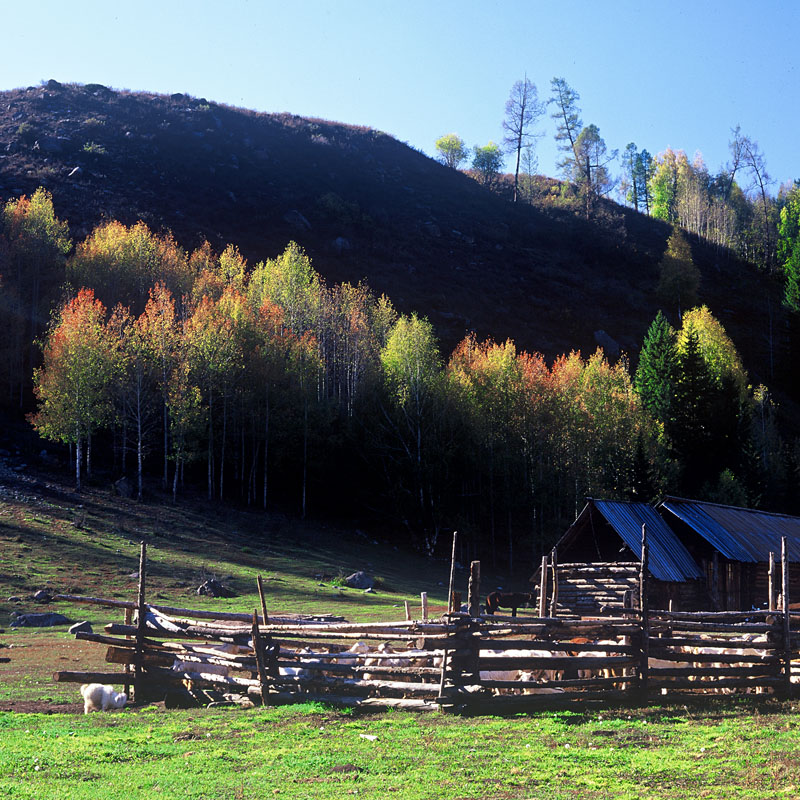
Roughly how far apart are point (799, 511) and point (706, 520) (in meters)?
36.8

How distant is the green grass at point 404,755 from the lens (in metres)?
9.89

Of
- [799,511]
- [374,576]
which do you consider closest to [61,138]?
[374,576]

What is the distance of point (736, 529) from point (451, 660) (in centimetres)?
2644

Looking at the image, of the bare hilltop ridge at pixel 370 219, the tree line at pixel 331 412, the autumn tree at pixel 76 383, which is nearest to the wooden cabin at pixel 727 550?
the tree line at pixel 331 412

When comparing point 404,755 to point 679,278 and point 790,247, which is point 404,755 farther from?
point 790,247

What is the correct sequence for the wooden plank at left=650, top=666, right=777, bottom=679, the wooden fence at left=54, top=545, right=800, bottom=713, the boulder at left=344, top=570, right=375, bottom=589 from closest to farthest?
1. the wooden fence at left=54, top=545, right=800, bottom=713
2. the wooden plank at left=650, top=666, right=777, bottom=679
3. the boulder at left=344, top=570, right=375, bottom=589

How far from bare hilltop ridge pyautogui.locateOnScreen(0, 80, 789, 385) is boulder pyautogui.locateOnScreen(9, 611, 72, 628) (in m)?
70.1

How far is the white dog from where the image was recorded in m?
16.2

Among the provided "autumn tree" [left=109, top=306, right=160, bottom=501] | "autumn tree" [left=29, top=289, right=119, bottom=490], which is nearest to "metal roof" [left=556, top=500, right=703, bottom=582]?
"autumn tree" [left=109, top=306, right=160, bottom=501]

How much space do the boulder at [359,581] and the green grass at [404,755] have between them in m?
26.5

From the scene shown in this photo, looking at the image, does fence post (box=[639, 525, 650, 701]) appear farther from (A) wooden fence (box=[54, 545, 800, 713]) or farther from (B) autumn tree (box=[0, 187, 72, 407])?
(B) autumn tree (box=[0, 187, 72, 407])

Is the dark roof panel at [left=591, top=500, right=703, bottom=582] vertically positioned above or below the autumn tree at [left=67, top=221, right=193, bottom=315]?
below

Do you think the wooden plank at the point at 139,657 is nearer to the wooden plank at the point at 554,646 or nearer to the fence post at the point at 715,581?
the wooden plank at the point at 554,646

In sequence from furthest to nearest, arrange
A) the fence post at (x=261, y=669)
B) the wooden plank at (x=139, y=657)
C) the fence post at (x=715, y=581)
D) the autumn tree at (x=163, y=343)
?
the autumn tree at (x=163, y=343) < the fence post at (x=715, y=581) < the wooden plank at (x=139, y=657) < the fence post at (x=261, y=669)
